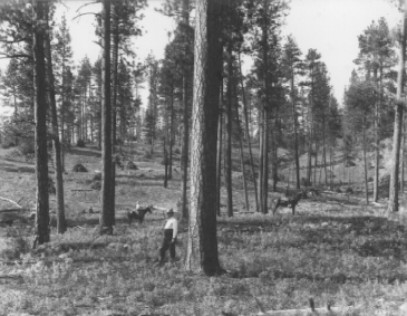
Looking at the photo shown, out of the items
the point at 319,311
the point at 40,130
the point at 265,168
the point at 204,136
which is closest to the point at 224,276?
the point at 319,311

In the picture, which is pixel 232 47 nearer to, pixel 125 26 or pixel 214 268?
pixel 125 26

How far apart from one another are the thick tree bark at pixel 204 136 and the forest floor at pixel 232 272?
755mm

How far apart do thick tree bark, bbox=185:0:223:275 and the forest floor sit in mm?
755

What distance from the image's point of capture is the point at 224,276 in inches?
400

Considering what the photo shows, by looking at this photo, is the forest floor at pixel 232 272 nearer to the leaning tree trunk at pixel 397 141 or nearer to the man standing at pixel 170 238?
the man standing at pixel 170 238

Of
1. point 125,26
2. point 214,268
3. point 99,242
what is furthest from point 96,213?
point 214,268

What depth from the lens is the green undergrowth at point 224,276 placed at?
27.6 feet

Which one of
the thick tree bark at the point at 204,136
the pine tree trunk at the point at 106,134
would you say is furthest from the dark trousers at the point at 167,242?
the pine tree trunk at the point at 106,134

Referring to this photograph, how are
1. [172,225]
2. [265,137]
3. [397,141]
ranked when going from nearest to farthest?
[172,225] → [397,141] → [265,137]

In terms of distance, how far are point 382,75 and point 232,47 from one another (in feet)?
64.4

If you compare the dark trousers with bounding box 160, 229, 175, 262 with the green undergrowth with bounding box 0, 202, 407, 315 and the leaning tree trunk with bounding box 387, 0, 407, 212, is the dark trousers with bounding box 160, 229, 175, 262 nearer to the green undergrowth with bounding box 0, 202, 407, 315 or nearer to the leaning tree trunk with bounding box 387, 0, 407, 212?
the green undergrowth with bounding box 0, 202, 407, 315

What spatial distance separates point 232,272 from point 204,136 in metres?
3.10

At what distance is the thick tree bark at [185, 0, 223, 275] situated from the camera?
10047 mm

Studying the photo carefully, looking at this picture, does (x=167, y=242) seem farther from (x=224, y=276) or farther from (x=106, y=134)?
(x=106, y=134)
